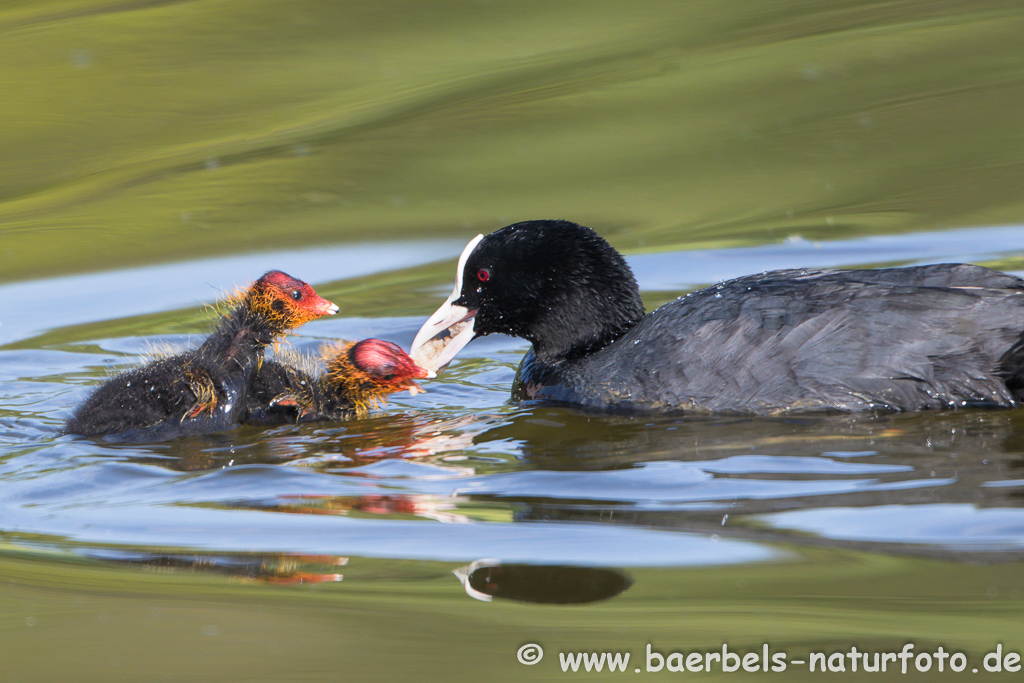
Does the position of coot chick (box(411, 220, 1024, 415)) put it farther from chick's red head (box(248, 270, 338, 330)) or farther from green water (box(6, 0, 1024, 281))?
green water (box(6, 0, 1024, 281))

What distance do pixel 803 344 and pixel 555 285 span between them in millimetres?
1247

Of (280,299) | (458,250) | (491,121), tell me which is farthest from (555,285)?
(491,121)

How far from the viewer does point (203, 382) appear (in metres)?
4.94

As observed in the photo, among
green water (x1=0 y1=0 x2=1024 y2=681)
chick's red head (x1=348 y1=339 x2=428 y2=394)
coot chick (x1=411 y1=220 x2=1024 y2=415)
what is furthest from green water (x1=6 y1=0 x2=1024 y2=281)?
chick's red head (x1=348 y1=339 x2=428 y2=394)

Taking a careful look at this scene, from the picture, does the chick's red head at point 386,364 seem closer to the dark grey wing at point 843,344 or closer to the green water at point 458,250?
the green water at point 458,250

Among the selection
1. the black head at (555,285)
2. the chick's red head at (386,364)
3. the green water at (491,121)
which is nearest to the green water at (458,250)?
the green water at (491,121)

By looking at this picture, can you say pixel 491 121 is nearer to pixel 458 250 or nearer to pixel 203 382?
pixel 458 250

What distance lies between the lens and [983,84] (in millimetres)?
8781

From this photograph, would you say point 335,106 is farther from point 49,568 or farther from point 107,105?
point 49,568

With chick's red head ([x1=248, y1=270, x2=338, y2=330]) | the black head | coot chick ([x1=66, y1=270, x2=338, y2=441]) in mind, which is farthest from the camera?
the black head

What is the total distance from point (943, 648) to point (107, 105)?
24.6ft

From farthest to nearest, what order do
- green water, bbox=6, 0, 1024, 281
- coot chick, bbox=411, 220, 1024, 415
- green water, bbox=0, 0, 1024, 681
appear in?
green water, bbox=6, 0, 1024, 281
coot chick, bbox=411, 220, 1024, 415
green water, bbox=0, 0, 1024, 681

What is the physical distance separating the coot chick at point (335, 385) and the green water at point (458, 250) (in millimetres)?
175

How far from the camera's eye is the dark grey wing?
4.67 meters
